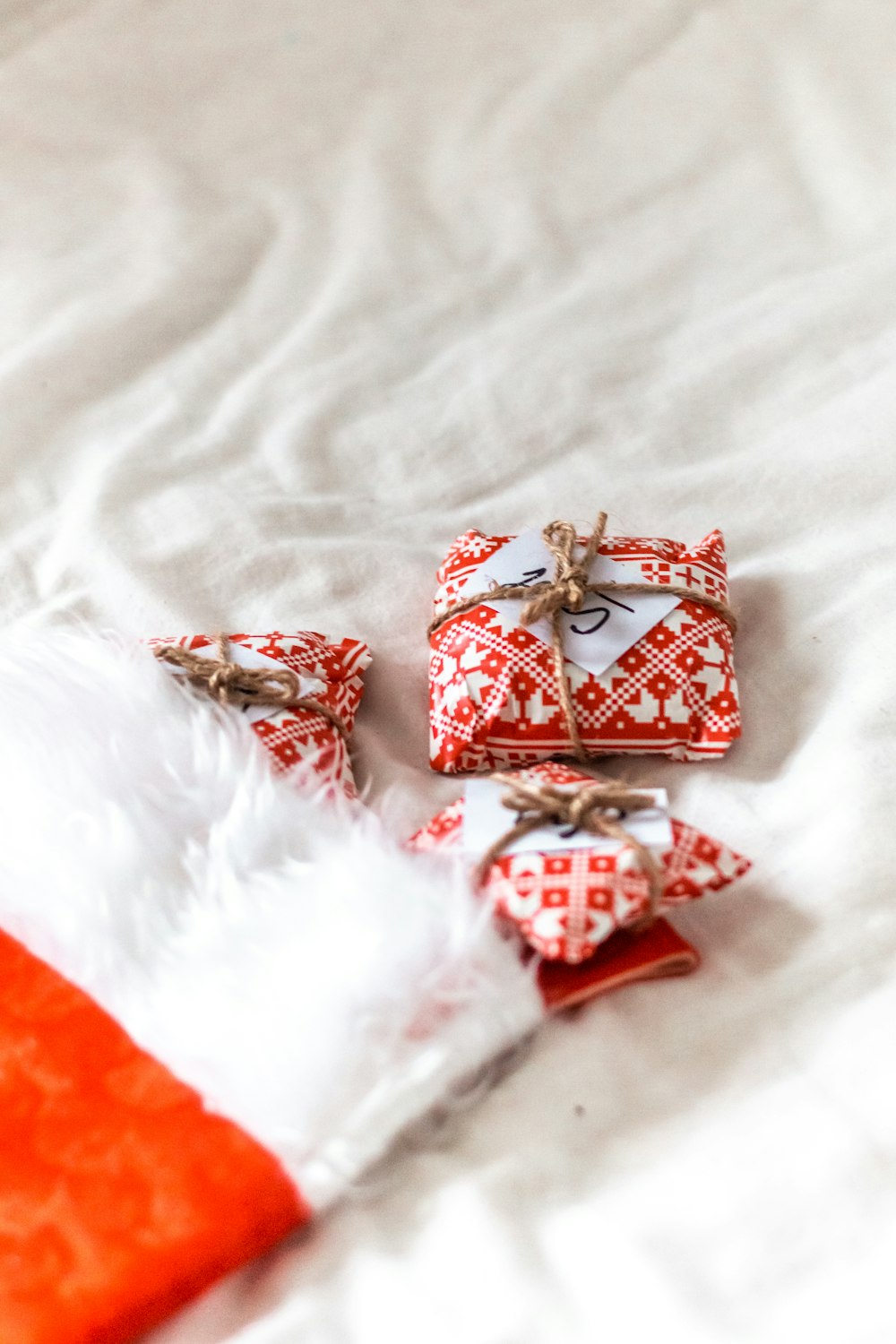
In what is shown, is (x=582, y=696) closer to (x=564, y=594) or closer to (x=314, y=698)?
(x=564, y=594)

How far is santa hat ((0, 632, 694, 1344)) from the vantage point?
22.5 inches

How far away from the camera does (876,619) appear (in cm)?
85

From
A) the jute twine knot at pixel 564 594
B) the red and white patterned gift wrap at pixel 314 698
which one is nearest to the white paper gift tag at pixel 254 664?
the red and white patterned gift wrap at pixel 314 698

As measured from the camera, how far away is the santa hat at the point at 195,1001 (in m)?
0.57

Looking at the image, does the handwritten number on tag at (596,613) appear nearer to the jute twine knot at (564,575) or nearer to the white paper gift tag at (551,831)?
the jute twine knot at (564,575)

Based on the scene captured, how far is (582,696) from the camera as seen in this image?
2.53 ft

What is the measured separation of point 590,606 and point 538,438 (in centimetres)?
29

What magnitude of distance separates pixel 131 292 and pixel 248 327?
11 centimetres

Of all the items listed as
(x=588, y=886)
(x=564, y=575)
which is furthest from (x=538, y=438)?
(x=588, y=886)

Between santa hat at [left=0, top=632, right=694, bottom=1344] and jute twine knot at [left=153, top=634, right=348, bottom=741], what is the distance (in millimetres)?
35

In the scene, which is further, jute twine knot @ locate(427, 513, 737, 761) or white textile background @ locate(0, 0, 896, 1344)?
jute twine knot @ locate(427, 513, 737, 761)

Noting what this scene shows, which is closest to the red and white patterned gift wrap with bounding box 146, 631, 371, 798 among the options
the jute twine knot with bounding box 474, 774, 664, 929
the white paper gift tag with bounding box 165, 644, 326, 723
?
the white paper gift tag with bounding box 165, 644, 326, 723

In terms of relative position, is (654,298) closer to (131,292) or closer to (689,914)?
(131,292)

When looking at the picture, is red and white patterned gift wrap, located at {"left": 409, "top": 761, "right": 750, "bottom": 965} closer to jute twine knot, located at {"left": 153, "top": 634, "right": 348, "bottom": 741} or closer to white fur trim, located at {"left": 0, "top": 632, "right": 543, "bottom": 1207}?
white fur trim, located at {"left": 0, "top": 632, "right": 543, "bottom": 1207}
